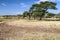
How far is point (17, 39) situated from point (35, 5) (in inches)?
2136

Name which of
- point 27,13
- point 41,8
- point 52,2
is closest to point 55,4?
point 52,2

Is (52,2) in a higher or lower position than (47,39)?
higher

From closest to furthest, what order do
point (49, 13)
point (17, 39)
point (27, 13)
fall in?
1. point (17, 39)
2. point (49, 13)
3. point (27, 13)

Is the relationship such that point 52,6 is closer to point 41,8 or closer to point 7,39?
point 41,8

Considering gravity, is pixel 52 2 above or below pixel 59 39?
above

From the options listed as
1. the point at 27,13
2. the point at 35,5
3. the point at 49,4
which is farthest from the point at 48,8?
the point at 27,13

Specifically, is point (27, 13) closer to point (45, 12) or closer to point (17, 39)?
point (45, 12)

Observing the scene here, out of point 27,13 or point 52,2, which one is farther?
point 27,13

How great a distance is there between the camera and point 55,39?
484 inches

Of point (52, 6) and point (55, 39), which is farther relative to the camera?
point (52, 6)

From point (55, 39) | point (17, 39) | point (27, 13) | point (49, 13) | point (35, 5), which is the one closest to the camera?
point (55, 39)

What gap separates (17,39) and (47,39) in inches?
94.9

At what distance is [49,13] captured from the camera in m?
59.9

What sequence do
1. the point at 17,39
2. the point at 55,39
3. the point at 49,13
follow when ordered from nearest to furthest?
the point at 55,39
the point at 17,39
the point at 49,13
